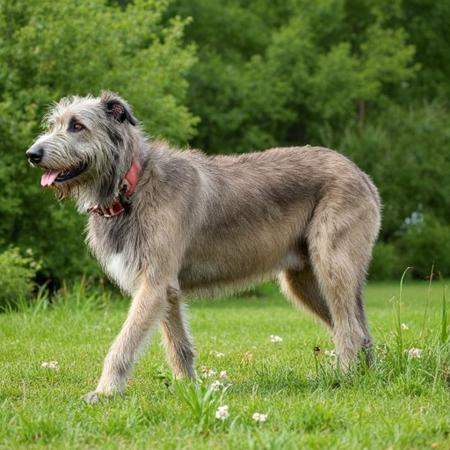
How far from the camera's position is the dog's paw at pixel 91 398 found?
5.65 meters

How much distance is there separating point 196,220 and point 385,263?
21.1m

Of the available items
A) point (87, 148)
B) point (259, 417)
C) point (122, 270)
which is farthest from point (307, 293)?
point (259, 417)

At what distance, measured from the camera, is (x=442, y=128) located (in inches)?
1155

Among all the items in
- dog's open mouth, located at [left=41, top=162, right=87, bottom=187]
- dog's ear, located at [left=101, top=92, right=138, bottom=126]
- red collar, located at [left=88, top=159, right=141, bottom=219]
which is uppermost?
dog's ear, located at [left=101, top=92, right=138, bottom=126]

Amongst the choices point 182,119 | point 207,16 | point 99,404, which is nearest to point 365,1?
point 207,16

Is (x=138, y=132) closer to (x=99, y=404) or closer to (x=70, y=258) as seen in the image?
(x=99, y=404)

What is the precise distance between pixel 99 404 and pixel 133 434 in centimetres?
90

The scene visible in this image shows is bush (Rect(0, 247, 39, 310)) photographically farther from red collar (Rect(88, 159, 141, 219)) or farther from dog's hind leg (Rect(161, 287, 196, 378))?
red collar (Rect(88, 159, 141, 219))

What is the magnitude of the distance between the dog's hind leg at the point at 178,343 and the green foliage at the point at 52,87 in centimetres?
982

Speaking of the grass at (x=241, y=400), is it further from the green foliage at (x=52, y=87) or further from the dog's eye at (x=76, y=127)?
the green foliage at (x=52, y=87)

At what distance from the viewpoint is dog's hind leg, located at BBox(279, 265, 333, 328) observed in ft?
24.2

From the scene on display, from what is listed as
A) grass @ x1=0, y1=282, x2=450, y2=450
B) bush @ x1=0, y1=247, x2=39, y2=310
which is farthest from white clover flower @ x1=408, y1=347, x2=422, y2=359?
bush @ x1=0, y1=247, x2=39, y2=310

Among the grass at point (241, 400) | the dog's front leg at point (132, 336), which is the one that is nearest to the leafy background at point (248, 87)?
the grass at point (241, 400)

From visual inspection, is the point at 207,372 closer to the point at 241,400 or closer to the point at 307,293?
the point at 307,293
